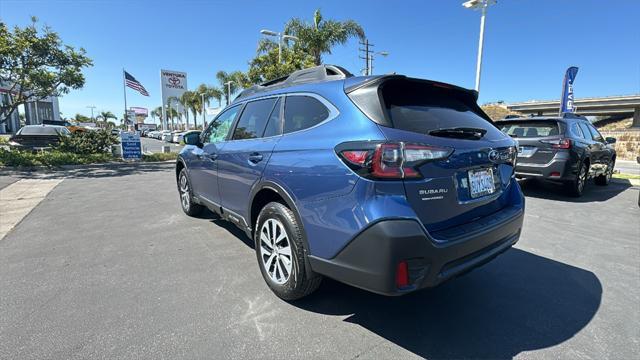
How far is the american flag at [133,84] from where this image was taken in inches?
873

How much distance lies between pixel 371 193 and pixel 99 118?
122 meters

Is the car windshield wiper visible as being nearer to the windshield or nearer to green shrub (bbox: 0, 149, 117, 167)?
green shrub (bbox: 0, 149, 117, 167)

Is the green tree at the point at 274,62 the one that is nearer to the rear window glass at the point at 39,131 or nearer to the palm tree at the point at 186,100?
the rear window glass at the point at 39,131

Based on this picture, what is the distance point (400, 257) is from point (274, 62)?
844 inches

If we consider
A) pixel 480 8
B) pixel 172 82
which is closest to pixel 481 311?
pixel 480 8

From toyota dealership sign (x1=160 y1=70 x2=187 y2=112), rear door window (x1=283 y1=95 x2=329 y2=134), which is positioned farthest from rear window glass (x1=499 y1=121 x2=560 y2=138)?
toyota dealership sign (x1=160 y1=70 x2=187 y2=112)

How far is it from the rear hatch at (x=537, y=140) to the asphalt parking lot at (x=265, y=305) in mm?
2131

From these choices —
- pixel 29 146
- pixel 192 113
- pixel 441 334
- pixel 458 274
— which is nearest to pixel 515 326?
pixel 441 334

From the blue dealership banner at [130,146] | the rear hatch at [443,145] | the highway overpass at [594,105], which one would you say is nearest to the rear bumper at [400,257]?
the rear hatch at [443,145]

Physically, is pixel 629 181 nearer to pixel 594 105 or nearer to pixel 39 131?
pixel 39 131

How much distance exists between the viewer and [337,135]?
2217mm

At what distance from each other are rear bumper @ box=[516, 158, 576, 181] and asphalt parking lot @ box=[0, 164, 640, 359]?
183 cm

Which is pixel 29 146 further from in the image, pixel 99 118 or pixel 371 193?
pixel 99 118

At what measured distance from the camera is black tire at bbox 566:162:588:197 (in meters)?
6.50
